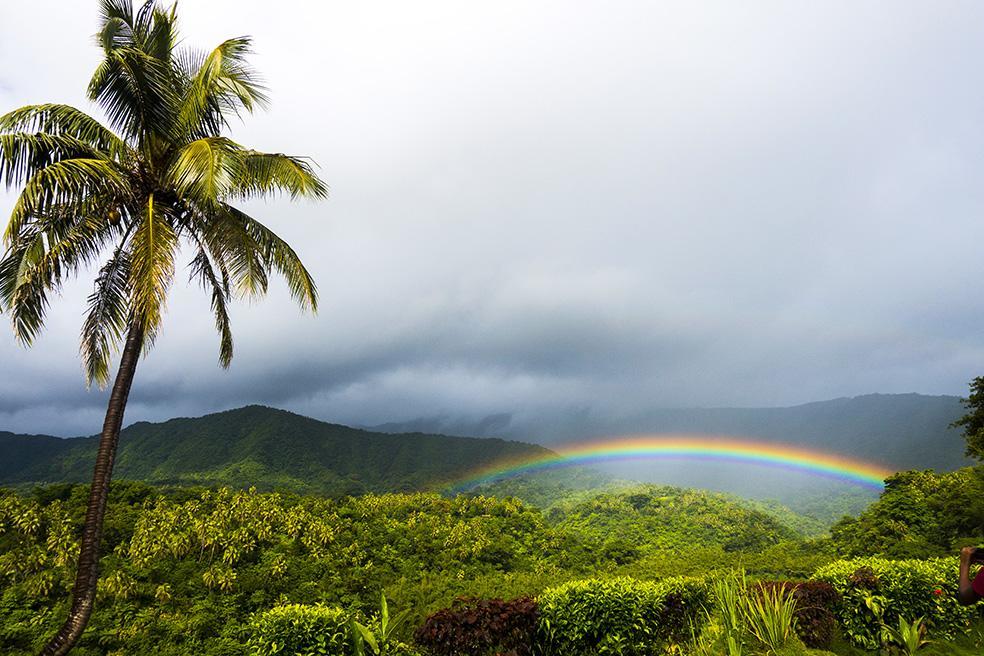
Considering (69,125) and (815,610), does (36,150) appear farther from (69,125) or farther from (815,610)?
(815,610)

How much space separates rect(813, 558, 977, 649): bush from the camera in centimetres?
763

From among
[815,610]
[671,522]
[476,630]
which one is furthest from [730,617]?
[671,522]

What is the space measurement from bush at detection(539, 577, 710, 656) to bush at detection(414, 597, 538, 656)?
559mm

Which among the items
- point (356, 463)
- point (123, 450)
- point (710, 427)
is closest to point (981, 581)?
point (356, 463)

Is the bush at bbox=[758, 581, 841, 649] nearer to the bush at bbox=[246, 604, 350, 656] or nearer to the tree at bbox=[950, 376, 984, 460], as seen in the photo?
the bush at bbox=[246, 604, 350, 656]

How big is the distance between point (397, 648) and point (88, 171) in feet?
25.3

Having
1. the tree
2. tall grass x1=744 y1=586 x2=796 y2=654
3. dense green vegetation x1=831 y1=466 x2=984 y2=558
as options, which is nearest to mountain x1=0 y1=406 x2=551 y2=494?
dense green vegetation x1=831 y1=466 x2=984 y2=558

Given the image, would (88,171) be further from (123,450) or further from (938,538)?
(123,450)

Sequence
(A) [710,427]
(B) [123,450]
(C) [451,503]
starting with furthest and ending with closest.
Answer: (A) [710,427] → (B) [123,450] → (C) [451,503]

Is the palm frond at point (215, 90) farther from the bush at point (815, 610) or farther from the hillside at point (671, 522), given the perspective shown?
the hillside at point (671, 522)

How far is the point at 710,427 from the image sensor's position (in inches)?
7416

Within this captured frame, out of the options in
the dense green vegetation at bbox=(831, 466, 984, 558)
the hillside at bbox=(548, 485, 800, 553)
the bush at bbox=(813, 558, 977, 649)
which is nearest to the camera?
the bush at bbox=(813, 558, 977, 649)

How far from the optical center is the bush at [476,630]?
5434 millimetres

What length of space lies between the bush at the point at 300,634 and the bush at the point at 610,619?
283cm
